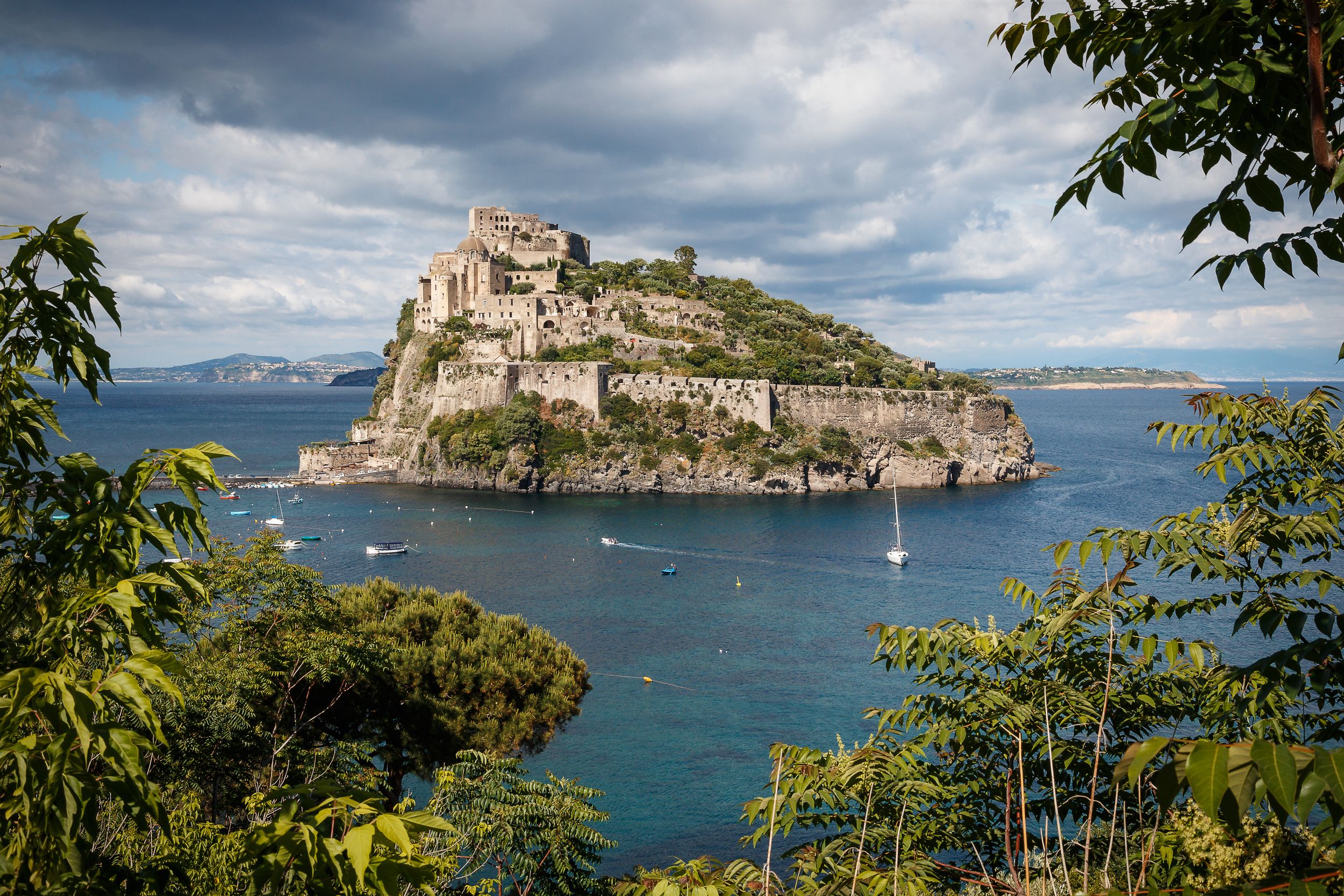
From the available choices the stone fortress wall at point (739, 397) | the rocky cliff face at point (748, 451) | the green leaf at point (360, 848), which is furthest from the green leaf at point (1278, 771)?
the stone fortress wall at point (739, 397)

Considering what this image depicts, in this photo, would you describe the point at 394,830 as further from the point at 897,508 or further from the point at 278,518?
the point at 278,518

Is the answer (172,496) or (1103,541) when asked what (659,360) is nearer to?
(172,496)

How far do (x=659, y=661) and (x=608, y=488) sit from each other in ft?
102

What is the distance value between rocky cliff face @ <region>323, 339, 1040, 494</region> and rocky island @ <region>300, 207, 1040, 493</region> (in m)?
0.12

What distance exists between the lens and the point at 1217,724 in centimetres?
486

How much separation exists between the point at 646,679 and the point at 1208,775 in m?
23.6

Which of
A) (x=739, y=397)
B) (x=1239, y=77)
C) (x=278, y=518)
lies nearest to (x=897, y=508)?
(x=739, y=397)

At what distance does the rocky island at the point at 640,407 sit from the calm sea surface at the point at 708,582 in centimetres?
271

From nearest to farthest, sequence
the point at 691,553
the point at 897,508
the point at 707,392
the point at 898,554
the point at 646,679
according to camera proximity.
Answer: the point at 646,679 → the point at 898,554 → the point at 691,553 → the point at 897,508 → the point at 707,392

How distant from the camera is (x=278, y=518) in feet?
154

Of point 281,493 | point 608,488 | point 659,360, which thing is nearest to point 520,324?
point 659,360

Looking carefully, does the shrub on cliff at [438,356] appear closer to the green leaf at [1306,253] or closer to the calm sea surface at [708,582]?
the calm sea surface at [708,582]

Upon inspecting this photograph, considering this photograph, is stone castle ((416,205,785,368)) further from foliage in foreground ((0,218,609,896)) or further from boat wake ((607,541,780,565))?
foliage in foreground ((0,218,609,896))

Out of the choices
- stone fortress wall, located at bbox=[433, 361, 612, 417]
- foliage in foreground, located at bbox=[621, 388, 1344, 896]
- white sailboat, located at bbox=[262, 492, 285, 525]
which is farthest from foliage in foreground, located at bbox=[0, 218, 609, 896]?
stone fortress wall, located at bbox=[433, 361, 612, 417]
